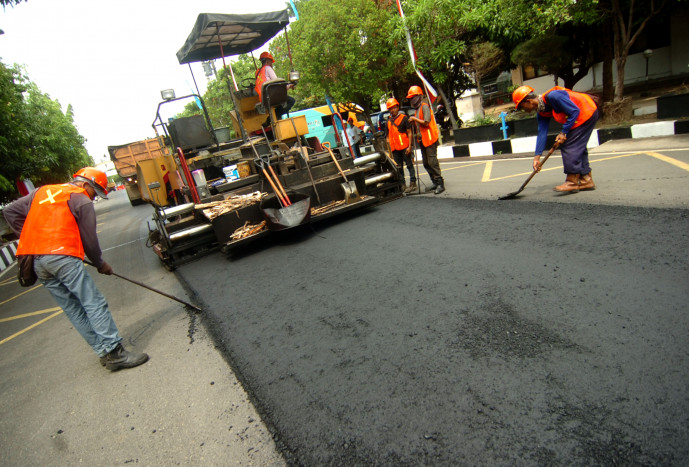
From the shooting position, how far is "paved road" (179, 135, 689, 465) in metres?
1.80

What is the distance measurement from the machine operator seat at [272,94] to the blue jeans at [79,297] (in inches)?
172

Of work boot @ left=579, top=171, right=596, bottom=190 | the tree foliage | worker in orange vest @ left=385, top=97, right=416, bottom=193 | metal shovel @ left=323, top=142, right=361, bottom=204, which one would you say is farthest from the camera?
the tree foliage

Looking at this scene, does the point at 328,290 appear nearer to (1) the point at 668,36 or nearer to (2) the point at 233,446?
(2) the point at 233,446

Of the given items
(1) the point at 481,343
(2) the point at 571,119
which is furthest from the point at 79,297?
(2) the point at 571,119

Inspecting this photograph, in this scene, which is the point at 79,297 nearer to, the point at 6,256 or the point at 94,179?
the point at 94,179

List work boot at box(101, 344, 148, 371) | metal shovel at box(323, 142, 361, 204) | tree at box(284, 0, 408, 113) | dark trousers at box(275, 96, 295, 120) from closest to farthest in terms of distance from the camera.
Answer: work boot at box(101, 344, 148, 371), metal shovel at box(323, 142, 361, 204), dark trousers at box(275, 96, 295, 120), tree at box(284, 0, 408, 113)

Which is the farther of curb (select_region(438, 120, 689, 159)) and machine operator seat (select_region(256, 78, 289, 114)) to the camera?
curb (select_region(438, 120, 689, 159))

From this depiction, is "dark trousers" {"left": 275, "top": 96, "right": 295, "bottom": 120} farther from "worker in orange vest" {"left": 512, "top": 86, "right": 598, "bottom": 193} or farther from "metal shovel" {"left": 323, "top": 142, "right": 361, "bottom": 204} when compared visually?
"worker in orange vest" {"left": 512, "top": 86, "right": 598, "bottom": 193}

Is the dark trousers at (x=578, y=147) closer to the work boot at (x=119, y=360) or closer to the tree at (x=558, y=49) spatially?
the work boot at (x=119, y=360)

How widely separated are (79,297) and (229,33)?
571 cm

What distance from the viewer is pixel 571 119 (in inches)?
201

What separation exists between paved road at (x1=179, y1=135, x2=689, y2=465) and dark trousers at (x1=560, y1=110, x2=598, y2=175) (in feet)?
1.46

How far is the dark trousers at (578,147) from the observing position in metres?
5.15

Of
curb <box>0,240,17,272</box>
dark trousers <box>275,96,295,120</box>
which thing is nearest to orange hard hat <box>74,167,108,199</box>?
dark trousers <box>275,96,295,120</box>
